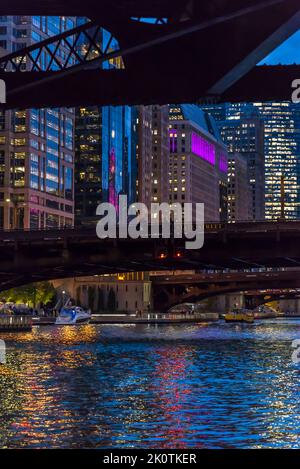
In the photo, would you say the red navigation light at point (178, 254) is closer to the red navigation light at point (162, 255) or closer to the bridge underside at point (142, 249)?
the bridge underside at point (142, 249)

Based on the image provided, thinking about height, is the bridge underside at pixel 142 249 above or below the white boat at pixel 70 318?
above

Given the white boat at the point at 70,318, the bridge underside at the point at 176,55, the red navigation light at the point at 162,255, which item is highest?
the bridge underside at the point at 176,55

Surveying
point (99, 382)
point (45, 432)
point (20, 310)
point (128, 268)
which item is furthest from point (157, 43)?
point (20, 310)

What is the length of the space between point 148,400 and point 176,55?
74.6ft

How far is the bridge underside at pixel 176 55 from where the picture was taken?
2505 cm

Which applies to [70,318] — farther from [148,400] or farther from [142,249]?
[148,400]

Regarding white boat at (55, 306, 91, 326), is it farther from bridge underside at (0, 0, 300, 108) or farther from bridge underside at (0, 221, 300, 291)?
bridge underside at (0, 0, 300, 108)

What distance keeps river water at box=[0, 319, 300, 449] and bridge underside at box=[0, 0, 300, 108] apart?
428 inches

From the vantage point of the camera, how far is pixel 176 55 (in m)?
27.1

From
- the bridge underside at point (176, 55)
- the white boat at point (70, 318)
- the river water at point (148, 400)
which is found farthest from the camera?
the white boat at point (70, 318)

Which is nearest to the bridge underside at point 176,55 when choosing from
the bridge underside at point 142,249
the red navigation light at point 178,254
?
the bridge underside at point 142,249

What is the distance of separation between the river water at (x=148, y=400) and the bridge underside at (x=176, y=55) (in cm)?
1087

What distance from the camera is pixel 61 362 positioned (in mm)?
71938
